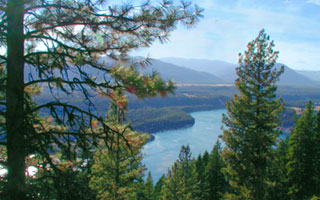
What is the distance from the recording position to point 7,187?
3.10 metres

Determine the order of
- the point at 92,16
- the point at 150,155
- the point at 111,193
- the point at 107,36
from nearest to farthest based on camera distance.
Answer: the point at 92,16 < the point at 107,36 < the point at 111,193 < the point at 150,155

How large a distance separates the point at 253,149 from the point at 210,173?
9850 mm

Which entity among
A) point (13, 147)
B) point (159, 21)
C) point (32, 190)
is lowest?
point (32, 190)

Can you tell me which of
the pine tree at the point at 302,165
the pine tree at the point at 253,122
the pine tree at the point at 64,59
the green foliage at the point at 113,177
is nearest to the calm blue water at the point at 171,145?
the pine tree at the point at 302,165

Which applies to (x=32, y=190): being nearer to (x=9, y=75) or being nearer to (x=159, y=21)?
(x=9, y=75)

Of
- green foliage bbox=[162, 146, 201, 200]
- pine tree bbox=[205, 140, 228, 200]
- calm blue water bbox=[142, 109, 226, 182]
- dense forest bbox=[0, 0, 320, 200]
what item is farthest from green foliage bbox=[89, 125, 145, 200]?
calm blue water bbox=[142, 109, 226, 182]

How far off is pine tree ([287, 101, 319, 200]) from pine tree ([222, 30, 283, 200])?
4.55 meters

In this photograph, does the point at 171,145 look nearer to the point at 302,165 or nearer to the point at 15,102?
the point at 302,165

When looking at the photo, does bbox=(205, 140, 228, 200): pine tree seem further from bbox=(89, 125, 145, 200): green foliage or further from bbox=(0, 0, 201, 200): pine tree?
bbox=(0, 0, 201, 200): pine tree

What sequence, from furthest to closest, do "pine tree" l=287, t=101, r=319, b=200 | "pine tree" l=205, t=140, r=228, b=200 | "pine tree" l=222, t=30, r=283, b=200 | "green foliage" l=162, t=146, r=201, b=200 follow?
"pine tree" l=205, t=140, r=228, b=200 < "green foliage" l=162, t=146, r=201, b=200 < "pine tree" l=287, t=101, r=319, b=200 < "pine tree" l=222, t=30, r=283, b=200

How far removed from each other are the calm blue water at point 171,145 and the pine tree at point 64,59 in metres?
27.9

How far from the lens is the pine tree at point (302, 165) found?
14.2 meters

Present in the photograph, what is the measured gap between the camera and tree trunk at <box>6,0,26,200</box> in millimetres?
3105

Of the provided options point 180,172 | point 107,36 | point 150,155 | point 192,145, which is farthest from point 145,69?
point 192,145
